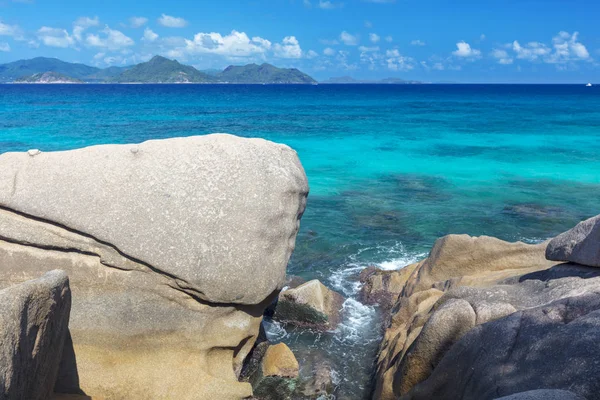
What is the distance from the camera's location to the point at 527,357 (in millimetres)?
4965

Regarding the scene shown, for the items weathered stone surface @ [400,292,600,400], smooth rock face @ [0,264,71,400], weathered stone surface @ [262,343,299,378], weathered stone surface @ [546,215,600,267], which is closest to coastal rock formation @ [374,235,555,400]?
weathered stone surface @ [400,292,600,400]

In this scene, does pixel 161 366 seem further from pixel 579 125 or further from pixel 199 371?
pixel 579 125

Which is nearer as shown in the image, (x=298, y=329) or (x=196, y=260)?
(x=196, y=260)

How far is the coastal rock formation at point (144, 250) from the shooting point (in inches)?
Result: 281

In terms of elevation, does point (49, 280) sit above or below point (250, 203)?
below

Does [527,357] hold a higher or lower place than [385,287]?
higher

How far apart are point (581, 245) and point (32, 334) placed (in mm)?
6946

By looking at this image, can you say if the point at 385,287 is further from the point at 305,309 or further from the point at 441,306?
the point at 441,306

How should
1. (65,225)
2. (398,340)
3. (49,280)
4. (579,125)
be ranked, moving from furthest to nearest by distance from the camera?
(579,125) < (398,340) < (65,225) < (49,280)

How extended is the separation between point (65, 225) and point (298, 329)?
17.2ft

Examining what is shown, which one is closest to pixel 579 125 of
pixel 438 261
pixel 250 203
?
pixel 438 261

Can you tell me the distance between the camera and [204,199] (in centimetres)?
735

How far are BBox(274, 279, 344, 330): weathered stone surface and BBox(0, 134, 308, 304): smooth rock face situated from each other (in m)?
3.20

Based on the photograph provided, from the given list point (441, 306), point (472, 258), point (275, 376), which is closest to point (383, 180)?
point (472, 258)
